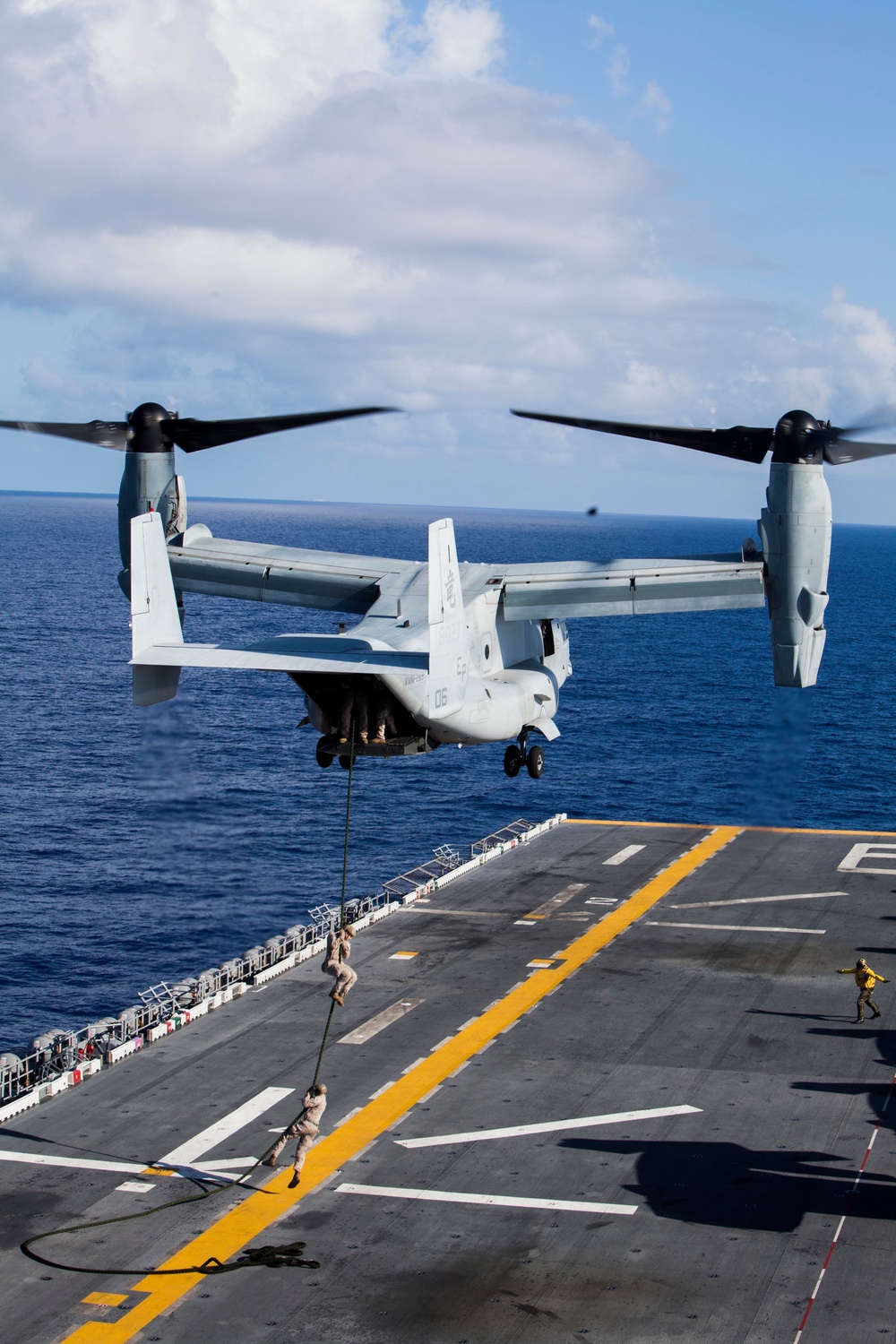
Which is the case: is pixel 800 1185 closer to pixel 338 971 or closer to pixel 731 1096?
pixel 731 1096

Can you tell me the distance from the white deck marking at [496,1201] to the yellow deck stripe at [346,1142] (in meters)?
1.49

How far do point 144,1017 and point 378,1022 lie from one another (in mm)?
9797

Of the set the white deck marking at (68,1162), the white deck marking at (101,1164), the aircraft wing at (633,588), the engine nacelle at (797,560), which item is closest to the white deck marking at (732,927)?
the white deck marking at (101,1164)

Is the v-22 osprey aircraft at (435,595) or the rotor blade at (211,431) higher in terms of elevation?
the rotor blade at (211,431)

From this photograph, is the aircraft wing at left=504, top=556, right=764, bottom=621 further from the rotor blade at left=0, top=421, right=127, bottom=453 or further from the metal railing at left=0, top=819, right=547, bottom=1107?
the metal railing at left=0, top=819, right=547, bottom=1107

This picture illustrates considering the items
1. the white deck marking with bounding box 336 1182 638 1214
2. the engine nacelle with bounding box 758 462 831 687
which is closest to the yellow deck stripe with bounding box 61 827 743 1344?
the white deck marking with bounding box 336 1182 638 1214

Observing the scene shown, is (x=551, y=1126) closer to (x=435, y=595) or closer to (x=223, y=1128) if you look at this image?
(x=223, y=1128)

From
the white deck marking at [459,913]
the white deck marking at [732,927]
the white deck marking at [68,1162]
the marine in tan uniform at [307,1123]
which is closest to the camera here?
the marine in tan uniform at [307,1123]

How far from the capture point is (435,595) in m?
26.2

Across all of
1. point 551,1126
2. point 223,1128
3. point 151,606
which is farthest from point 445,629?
point 223,1128

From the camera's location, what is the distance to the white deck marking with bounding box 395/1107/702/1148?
36.6 metres

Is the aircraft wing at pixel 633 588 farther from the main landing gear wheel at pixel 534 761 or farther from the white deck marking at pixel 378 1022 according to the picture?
the white deck marking at pixel 378 1022

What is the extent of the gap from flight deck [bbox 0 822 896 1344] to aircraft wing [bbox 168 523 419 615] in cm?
1480

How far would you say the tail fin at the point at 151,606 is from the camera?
81.4ft
